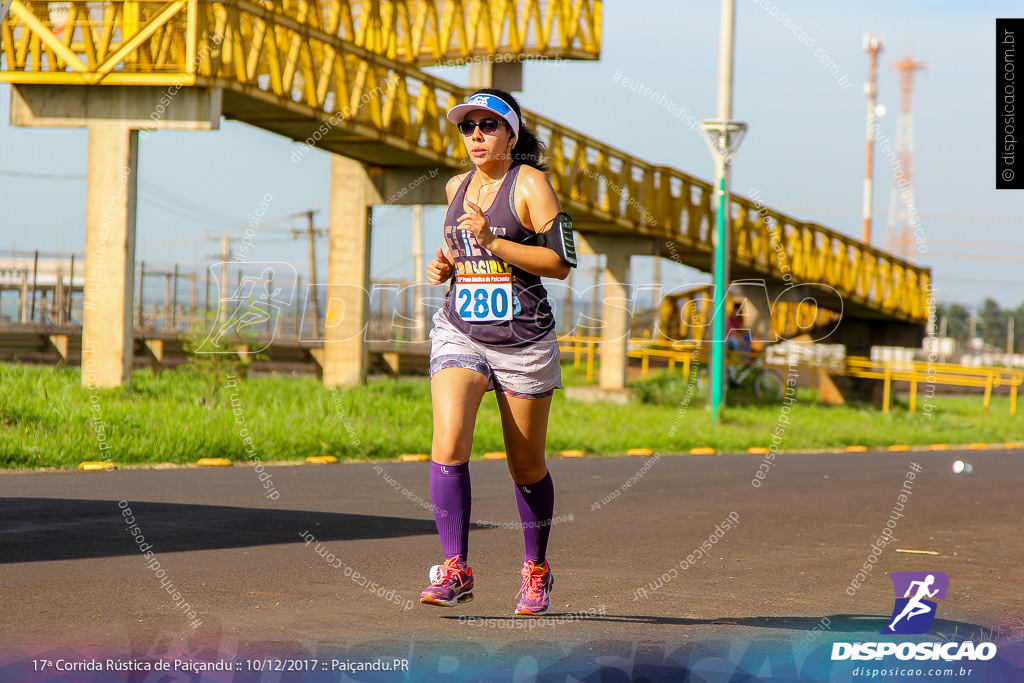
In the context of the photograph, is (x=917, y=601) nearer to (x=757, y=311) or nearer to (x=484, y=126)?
(x=484, y=126)

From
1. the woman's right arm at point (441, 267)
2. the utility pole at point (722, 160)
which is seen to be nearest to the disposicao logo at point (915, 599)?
the woman's right arm at point (441, 267)

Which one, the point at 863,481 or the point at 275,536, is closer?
the point at 275,536

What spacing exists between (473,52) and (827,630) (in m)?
21.6

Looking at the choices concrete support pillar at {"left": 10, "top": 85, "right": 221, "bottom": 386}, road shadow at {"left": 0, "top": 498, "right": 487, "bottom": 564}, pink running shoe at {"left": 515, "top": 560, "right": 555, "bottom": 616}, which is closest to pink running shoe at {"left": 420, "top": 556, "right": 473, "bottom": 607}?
pink running shoe at {"left": 515, "top": 560, "right": 555, "bottom": 616}

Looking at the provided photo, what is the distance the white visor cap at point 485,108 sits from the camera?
209 inches

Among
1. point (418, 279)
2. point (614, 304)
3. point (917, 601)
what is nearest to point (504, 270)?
point (917, 601)

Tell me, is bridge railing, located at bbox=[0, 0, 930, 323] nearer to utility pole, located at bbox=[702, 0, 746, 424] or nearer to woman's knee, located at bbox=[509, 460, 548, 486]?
utility pole, located at bbox=[702, 0, 746, 424]

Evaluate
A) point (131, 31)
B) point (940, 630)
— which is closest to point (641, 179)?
point (131, 31)

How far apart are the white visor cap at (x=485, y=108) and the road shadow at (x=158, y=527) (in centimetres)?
305

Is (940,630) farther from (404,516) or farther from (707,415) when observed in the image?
(707,415)

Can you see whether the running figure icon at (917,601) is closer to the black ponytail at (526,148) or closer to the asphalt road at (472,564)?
the asphalt road at (472,564)

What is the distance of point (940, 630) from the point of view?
18.0ft

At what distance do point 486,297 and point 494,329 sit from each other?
137 mm

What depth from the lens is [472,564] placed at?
7.03 m
